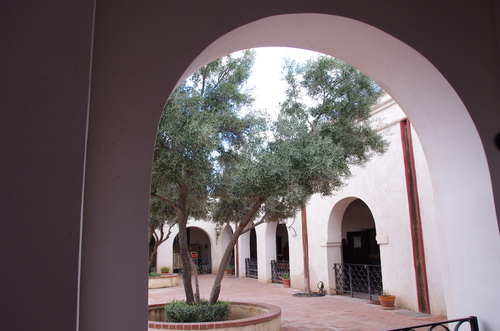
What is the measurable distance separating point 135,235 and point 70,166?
1.52 feet

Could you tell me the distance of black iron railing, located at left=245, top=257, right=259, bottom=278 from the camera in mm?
18328

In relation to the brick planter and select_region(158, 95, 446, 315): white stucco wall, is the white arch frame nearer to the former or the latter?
select_region(158, 95, 446, 315): white stucco wall

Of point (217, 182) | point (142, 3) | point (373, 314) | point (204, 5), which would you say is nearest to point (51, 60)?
point (142, 3)

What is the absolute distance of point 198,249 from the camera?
2409cm

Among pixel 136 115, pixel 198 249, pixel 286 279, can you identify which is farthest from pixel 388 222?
pixel 198 249

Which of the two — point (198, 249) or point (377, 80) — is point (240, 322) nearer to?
point (377, 80)

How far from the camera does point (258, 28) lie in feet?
7.59

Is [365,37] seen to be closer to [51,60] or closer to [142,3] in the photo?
[142,3]

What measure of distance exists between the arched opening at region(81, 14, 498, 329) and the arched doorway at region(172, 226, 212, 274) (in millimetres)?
21195

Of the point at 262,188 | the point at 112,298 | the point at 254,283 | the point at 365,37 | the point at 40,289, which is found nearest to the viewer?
the point at 40,289

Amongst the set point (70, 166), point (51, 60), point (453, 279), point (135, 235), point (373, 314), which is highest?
point (51, 60)

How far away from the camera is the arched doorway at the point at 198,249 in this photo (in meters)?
23.1

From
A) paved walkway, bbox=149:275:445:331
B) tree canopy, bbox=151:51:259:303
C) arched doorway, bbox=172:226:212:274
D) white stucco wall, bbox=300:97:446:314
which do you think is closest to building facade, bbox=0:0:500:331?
tree canopy, bbox=151:51:259:303

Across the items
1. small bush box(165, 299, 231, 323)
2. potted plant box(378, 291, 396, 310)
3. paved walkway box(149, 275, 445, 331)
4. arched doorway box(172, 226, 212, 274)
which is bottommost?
paved walkway box(149, 275, 445, 331)
